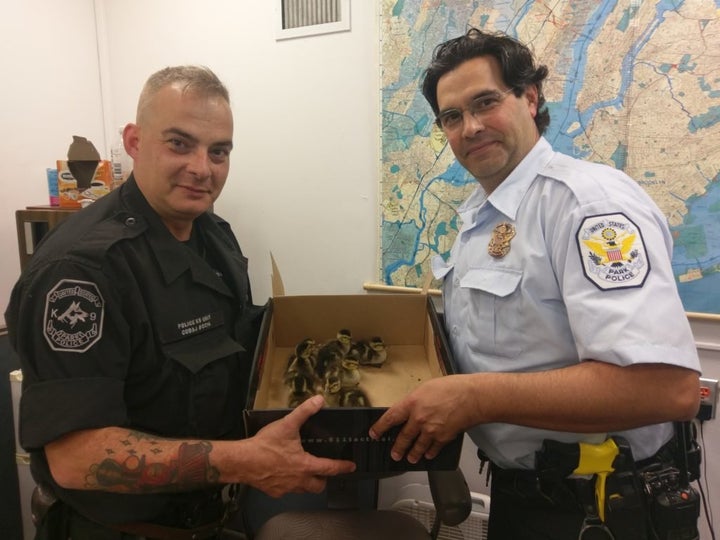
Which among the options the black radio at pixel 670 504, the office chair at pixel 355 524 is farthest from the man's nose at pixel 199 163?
the black radio at pixel 670 504

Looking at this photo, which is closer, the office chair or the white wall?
the office chair

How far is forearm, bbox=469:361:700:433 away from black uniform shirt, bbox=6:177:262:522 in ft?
2.12

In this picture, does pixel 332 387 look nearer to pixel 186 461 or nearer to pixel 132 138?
pixel 186 461

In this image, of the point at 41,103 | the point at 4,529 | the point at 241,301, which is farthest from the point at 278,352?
the point at 41,103

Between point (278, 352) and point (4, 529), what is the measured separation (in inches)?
58.4

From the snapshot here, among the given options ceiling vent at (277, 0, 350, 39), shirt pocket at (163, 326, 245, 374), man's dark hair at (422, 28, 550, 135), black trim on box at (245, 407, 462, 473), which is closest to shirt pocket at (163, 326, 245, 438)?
shirt pocket at (163, 326, 245, 374)

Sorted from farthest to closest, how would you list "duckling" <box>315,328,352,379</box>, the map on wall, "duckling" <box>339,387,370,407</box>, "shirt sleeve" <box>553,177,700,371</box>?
the map on wall
"duckling" <box>315,328,352,379</box>
"duckling" <box>339,387,370,407</box>
"shirt sleeve" <box>553,177,700,371</box>

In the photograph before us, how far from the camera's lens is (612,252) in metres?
0.76

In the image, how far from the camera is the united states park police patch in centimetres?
83

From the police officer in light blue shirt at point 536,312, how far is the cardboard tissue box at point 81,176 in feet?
4.54

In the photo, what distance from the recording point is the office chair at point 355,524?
1089 mm

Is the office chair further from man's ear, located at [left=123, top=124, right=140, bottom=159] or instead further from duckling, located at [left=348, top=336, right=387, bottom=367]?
man's ear, located at [left=123, top=124, right=140, bottom=159]

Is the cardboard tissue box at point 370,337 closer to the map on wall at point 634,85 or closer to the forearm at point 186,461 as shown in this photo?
the forearm at point 186,461

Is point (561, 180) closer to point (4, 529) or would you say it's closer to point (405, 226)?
point (405, 226)
